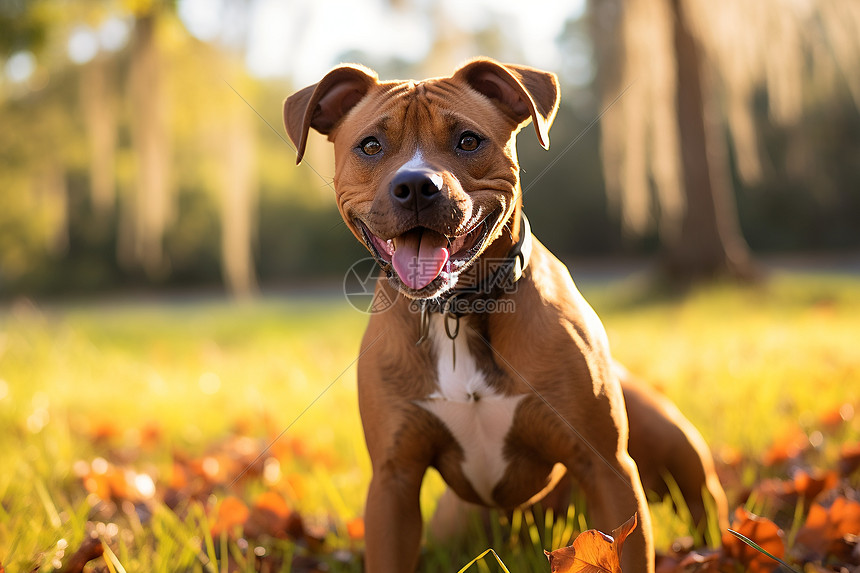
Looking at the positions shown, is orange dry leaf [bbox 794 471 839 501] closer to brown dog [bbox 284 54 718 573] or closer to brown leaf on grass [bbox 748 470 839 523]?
brown leaf on grass [bbox 748 470 839 523]

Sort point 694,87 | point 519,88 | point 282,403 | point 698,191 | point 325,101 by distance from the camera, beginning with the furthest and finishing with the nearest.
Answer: point 698,191, point 694,87, point 282,403, point 325,101, point 519,88

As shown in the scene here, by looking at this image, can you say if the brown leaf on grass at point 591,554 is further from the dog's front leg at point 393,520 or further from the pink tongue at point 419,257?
the pink tongue at point 419,257

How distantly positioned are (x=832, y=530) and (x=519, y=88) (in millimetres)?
1735

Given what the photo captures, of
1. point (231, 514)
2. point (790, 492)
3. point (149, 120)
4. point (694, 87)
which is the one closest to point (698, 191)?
point (694, 87)

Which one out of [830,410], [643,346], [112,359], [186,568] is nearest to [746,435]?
[830,410]

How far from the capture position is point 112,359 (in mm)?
6574

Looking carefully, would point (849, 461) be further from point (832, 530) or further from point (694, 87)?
point (694, 87)

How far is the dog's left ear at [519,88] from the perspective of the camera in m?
2.25

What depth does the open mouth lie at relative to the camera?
2.09 meters

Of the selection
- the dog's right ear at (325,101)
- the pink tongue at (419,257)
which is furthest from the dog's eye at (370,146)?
the pink tongue at (419,257)

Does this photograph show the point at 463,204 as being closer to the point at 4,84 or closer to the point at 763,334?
the point at 763,334

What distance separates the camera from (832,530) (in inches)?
90.2

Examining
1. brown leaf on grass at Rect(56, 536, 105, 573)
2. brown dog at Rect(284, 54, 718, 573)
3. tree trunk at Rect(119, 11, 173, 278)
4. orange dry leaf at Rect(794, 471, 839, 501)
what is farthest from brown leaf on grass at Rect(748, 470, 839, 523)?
tree trunk at Rect(119, 11, 173, 278)

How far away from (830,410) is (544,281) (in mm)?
2332
